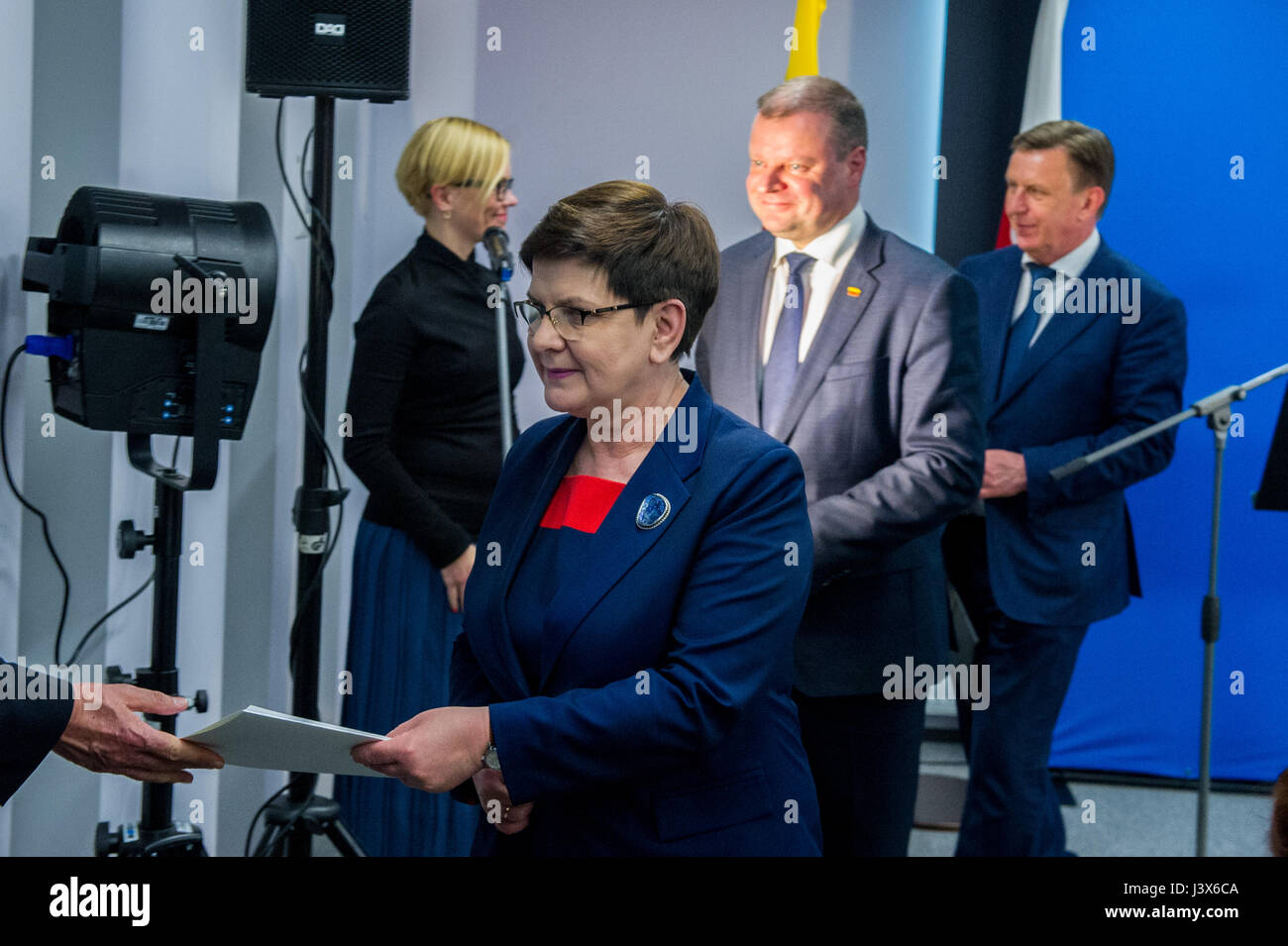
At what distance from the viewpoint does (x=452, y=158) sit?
117 inches

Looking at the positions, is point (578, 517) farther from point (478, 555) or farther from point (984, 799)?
point (984, 799)

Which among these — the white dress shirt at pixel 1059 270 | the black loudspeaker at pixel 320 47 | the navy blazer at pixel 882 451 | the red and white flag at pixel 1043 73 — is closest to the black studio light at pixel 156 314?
the black loudspeaker at pixel 320 47

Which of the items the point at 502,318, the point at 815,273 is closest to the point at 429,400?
the point at 502,318

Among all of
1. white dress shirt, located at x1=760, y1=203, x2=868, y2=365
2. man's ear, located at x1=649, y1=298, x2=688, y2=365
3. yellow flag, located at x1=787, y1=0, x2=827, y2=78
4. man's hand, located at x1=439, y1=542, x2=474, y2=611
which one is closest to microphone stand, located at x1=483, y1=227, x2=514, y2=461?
man's hand, located at x1=439, y1=542, x2=474, y2=611

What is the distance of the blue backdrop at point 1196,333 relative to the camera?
136 inches

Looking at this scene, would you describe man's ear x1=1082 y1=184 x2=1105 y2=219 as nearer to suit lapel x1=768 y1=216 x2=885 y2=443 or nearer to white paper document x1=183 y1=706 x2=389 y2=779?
suit lapel x1=768 y1=216 x2=885 y2=443

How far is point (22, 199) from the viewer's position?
235 centimetres

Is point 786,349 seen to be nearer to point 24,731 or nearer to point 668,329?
point 668,329

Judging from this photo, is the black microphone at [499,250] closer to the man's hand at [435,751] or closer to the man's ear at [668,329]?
the man's ear at [668,329]

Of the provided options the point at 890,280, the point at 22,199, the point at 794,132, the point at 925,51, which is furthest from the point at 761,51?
the point at 22,199

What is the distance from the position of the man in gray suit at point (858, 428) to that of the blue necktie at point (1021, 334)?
0.47m
